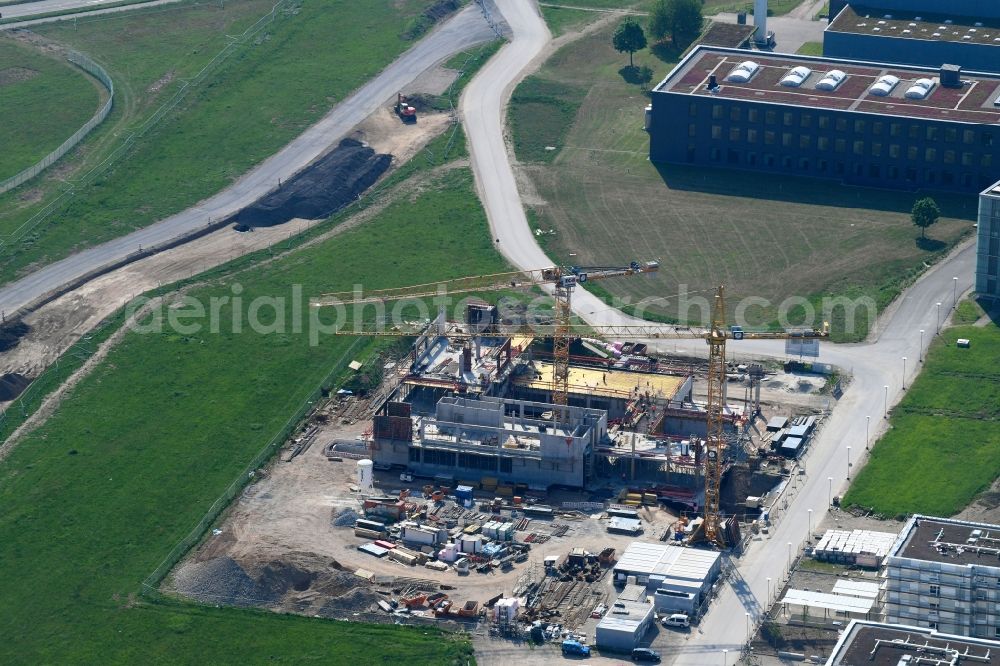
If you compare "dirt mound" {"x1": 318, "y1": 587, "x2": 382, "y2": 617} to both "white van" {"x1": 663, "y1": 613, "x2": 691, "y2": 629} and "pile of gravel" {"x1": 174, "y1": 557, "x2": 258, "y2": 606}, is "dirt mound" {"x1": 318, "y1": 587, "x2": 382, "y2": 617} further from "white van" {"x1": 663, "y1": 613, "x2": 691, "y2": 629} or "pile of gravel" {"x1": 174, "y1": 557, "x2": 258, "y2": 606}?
"white van" {"x1": 663, "y1": 613, "x2": 691, "y2": 629}

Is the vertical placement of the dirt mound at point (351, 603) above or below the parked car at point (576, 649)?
above

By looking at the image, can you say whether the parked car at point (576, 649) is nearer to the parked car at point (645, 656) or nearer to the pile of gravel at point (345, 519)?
the parked car at point (645, 656)

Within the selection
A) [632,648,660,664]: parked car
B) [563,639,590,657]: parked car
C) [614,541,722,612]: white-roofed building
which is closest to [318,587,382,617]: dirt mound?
[563,639,590,657]: parked car

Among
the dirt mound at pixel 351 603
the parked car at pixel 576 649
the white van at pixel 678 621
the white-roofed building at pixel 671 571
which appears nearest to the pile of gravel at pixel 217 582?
the dirt mound at pixel 351 603

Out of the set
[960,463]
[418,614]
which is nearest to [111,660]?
[418,614]

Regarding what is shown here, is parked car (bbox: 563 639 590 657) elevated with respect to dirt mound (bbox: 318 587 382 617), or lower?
lower

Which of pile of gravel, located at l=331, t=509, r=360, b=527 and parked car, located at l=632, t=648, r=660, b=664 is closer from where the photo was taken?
parked car, located at l=632, t=648, r=660, b=664
